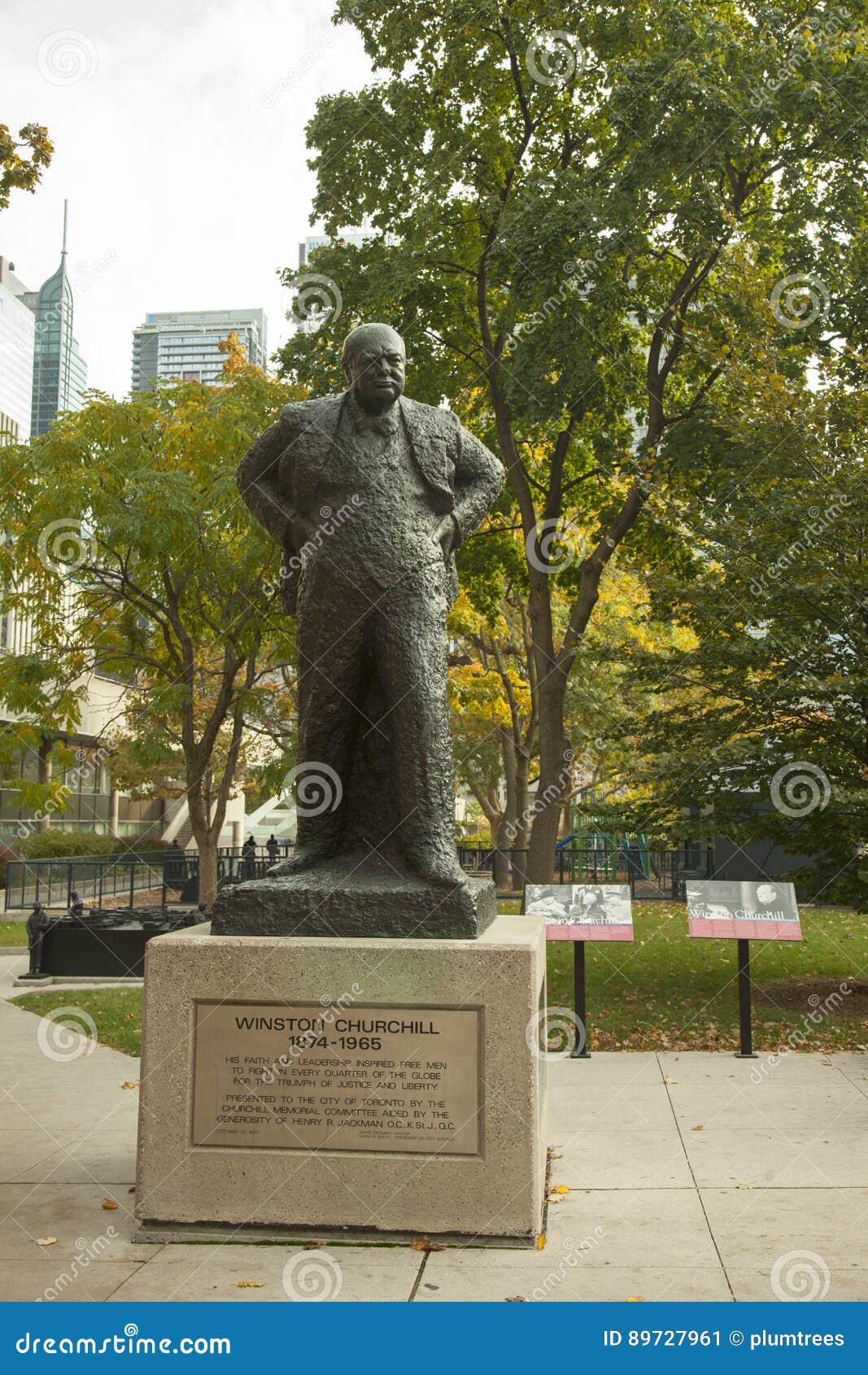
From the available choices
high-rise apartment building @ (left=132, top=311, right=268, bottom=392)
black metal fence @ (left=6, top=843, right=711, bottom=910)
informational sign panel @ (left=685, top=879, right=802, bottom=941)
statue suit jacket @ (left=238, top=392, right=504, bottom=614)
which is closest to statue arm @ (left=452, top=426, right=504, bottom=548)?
statue suit jacket @ (left=238, top=392, right=504, bottom=614)

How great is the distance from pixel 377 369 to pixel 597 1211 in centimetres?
380

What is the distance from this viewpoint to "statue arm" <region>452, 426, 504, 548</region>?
17.7 ft

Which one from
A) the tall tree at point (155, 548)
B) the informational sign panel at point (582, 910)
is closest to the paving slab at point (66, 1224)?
the informational sign panel at point (582, 910)

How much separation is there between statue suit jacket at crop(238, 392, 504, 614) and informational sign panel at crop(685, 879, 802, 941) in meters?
4.18

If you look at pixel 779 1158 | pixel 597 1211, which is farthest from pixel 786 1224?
pixel 779 1158

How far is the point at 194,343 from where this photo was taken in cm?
2638

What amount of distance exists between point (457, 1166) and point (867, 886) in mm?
6605

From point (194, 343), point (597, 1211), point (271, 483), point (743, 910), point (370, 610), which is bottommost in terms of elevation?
point (597, 1211)

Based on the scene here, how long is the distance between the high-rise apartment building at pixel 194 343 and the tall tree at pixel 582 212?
8572mm

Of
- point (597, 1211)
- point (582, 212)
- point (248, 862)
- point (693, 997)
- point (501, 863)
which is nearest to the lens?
point (597, 1211)

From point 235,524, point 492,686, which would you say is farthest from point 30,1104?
point 492,686

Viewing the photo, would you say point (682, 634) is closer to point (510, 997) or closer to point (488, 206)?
point (488, 206)

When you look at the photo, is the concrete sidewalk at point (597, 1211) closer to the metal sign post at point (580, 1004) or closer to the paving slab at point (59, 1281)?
the paving slab at point (59, 1281)

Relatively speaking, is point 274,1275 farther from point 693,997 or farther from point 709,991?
point 709,991
